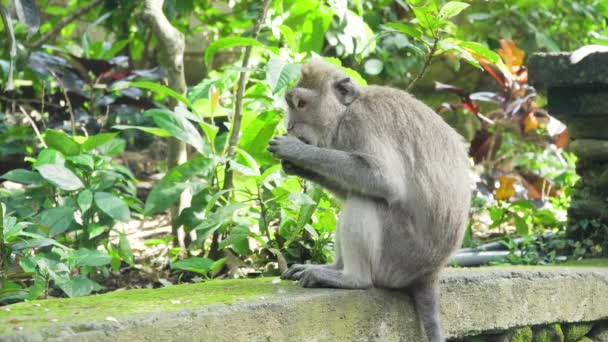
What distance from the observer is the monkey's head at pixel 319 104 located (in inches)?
156

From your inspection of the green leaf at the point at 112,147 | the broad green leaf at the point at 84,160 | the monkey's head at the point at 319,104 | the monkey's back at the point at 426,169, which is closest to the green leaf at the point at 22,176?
the broad green leaf at the point at 84,160

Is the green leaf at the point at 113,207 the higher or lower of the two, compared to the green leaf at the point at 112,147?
lower

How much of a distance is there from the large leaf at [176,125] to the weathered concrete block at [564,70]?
2236mm

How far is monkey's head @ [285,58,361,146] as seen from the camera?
13.0 ft

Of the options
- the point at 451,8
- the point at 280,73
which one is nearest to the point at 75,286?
the point at 280,73

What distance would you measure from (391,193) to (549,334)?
142cm

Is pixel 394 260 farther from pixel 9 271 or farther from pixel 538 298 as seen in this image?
pixel 9 271

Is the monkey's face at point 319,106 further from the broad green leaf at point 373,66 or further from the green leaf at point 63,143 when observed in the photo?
the broad green leaf at point 373,66

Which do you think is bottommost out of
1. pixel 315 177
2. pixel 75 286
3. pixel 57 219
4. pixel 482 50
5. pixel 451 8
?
pixel 75 286

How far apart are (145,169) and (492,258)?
4.28 m

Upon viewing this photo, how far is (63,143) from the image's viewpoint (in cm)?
498

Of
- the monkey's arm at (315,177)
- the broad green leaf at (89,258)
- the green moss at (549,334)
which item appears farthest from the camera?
the green moss at (549,334)

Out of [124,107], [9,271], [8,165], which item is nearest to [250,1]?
[124,107]

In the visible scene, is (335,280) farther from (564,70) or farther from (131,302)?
(564,70)
